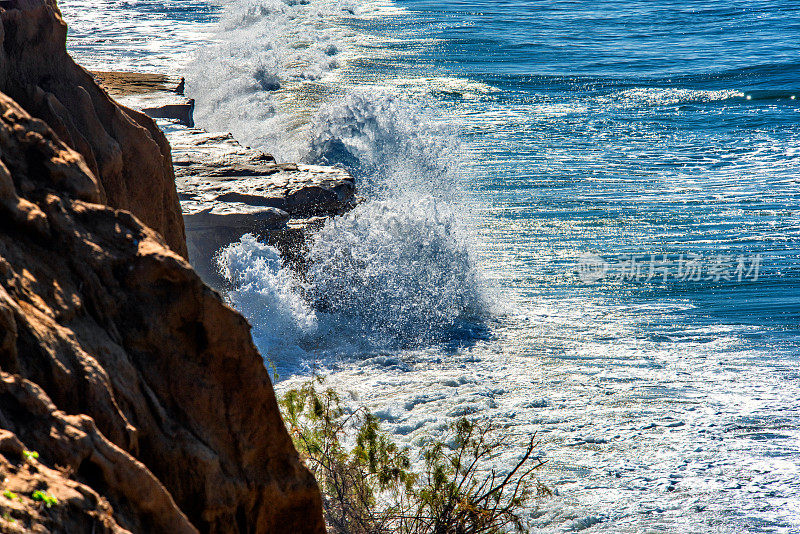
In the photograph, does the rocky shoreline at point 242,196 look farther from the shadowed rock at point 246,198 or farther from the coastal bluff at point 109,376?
the coastal bluff at point 109,376

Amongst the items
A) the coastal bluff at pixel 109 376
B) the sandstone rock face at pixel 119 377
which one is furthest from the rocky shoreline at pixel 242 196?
the sandstone rock face at pixel 119 377

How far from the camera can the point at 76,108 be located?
115 inches

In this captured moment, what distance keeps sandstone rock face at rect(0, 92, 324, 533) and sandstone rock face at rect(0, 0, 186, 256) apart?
42 centimetres

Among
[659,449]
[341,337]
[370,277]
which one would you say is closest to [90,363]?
[659,449]

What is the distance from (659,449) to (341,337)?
2.76 metres

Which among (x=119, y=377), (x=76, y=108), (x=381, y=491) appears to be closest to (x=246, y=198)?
(x=381, y=491)

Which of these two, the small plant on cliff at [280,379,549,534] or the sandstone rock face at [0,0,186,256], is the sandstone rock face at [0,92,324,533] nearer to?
the sandstone rock face at [0,0,186,256]

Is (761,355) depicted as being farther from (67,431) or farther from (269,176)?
(67,431)

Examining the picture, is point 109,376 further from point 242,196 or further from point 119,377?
point 242,196

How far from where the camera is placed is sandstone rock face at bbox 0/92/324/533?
5.75ft

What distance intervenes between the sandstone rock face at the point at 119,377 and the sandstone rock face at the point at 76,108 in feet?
1.39
